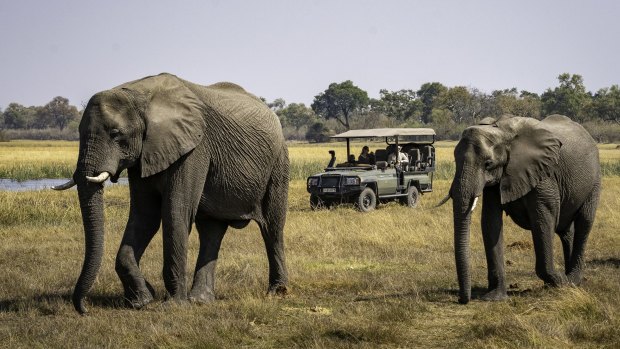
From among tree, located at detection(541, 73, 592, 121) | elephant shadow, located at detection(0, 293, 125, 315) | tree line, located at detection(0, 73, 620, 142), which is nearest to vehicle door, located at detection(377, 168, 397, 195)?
elephant shadow, located at detection(0, 293, 125, 315)

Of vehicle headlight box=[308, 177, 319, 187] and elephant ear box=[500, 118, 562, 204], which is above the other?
elephant ear box=[500, 118, 562, 204]

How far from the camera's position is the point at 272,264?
10852mm

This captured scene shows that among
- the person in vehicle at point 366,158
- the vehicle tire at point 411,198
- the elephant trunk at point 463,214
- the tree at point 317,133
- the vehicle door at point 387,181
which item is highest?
the elephant trunk at point 463,214

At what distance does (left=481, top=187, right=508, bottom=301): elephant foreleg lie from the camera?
10023 mm

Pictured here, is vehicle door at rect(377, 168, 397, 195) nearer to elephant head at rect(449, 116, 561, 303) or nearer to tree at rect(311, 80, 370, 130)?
elephant head at rect(449, 116, 561, 303)

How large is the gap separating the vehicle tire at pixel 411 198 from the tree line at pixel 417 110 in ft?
170

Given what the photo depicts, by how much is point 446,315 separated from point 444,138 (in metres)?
95.0

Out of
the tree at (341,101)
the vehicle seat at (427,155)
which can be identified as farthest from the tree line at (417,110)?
the vehicle seat at (427,155)

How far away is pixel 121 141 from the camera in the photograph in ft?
29.2

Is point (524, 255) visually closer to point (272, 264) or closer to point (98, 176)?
point (272, 264)

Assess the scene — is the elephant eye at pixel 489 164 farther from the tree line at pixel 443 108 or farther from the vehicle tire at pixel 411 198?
the tree line at pixel 443 108

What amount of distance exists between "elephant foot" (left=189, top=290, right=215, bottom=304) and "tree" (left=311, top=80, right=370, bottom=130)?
130176mm

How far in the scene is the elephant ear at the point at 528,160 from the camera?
32.4 ft

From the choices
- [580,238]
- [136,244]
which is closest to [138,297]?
[136,244]
